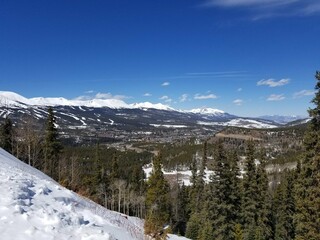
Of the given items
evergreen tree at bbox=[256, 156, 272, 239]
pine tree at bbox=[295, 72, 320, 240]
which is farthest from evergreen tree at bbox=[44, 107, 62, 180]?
pine tree at bbox=[295, 72, 320, 240]

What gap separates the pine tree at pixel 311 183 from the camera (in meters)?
21.0

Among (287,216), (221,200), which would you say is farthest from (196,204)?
(221,200)

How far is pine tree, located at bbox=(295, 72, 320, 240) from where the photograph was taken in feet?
68.9

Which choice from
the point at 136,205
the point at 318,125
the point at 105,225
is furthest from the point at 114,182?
the point at 105,225

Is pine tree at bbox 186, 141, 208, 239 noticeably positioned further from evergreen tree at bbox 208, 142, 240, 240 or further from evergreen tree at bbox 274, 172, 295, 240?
evergreen tree at bbox 208, 142, 240, 240

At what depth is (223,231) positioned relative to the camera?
39.0 m

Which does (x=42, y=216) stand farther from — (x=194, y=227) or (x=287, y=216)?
(x=194, y=227)

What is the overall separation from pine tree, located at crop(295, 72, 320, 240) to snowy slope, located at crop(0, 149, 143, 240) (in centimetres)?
1327

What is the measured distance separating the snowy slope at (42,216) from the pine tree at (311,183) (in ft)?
43.5

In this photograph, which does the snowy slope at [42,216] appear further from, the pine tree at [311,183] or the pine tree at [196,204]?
the pine tree at [196,204]

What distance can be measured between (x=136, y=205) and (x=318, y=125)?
60549 mm

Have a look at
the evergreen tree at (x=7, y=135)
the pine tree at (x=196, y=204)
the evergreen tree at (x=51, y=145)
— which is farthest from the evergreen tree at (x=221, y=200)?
the evergreen tree at (x=7, y=135)

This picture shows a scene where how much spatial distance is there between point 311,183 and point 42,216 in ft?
59.0

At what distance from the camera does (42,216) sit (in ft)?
31.8
